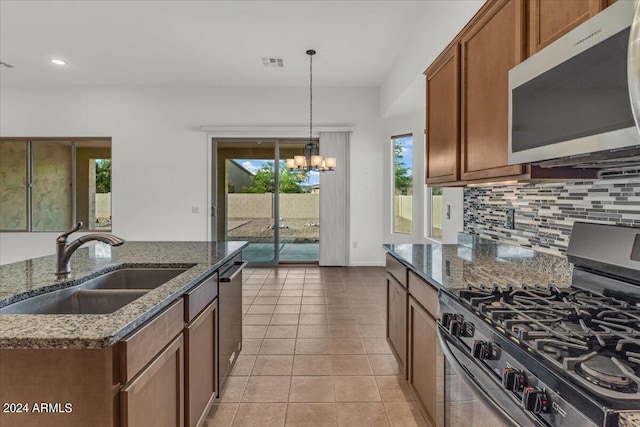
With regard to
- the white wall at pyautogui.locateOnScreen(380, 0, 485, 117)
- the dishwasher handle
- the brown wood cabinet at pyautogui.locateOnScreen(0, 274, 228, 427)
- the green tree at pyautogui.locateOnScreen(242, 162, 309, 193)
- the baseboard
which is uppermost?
the white wall at pyautogui.locateOnScreen(380, 0, 485, 117)

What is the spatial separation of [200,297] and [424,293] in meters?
1.10

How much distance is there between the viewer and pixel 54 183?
6.22 meters

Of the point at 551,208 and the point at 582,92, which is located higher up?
the point at 582,92

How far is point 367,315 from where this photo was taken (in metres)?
3.71

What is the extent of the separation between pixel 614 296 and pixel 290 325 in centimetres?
264

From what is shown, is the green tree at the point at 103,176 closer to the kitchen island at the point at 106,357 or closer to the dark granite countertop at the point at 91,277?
the dark granite countertop at the point at 91,277

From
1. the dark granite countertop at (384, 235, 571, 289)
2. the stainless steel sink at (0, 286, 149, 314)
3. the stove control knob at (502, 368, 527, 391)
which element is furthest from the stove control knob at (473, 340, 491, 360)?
the stainless steel sink at (0, 286, 149, 314)

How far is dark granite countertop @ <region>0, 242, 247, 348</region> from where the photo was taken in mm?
934

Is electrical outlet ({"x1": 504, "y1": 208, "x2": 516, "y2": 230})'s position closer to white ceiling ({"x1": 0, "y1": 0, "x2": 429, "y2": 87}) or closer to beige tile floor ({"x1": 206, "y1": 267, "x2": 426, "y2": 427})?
beige tile floor ({"x1": 206, "y1": 267, "x2": 426, "y2": 427})

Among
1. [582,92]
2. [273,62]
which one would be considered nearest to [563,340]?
[582,92]

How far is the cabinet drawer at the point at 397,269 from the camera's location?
6.97 ft

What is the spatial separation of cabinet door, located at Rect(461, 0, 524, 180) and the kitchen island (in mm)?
1569

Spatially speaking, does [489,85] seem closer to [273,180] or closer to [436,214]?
[436,214]

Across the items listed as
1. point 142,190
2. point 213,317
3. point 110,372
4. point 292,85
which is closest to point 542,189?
point 213,317
